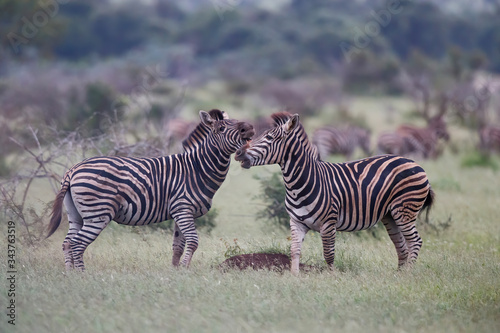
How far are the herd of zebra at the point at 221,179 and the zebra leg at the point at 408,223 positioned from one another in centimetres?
1

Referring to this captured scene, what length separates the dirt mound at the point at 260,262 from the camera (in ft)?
23.4

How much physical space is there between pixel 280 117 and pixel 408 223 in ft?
5.84

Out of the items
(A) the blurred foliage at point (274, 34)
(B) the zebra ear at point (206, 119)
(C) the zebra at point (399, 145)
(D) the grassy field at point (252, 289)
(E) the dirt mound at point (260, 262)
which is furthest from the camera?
(A) the blurred foliage at point (274, 34)

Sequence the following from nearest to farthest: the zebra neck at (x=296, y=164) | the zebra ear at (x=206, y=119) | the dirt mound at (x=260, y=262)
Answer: the zebra neck at (x=296, y=164)
the dirt mound at (x=260, y=262)
the zebra ear at (x=206, y=119)

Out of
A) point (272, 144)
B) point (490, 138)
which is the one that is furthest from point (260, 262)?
point (490, 138)

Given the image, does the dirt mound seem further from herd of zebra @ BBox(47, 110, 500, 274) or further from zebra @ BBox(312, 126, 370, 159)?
zebra @ BBox(312, 126, 370, 159)

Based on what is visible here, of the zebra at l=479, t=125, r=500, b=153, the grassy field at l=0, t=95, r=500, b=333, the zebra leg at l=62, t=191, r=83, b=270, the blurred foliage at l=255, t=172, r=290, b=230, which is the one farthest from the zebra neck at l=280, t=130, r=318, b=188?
the zebra at l=479, t=125, r=500, b=153

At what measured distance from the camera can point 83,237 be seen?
22.5 ft

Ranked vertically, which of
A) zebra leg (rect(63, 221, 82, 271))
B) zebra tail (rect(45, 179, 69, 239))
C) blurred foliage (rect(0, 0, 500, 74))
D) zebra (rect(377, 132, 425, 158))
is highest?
blurred foliage (rect(0, 0, 500, 74))

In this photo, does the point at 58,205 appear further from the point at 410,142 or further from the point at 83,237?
the point at 410,142

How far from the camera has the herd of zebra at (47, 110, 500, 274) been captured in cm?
691

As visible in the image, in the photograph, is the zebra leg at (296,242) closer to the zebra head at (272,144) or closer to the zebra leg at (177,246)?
the zebra head at (272,144)

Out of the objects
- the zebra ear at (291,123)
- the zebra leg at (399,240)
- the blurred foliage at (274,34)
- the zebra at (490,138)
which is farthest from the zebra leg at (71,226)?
the blurred foliage at (274,34)

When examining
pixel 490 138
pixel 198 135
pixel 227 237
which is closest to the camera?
pixel 198 135
